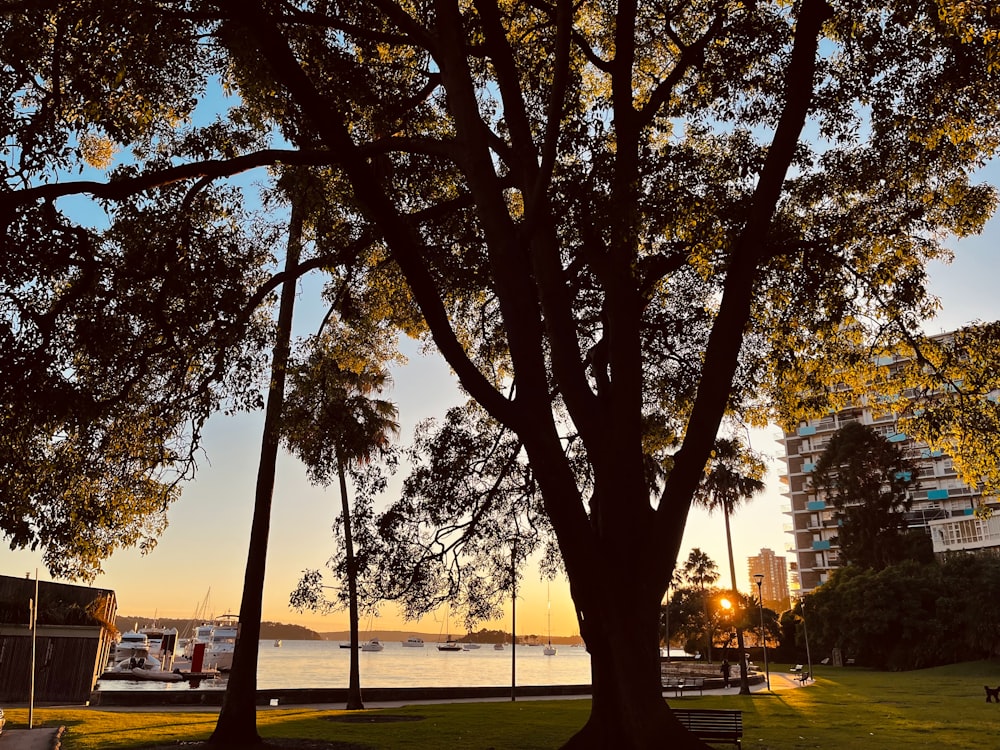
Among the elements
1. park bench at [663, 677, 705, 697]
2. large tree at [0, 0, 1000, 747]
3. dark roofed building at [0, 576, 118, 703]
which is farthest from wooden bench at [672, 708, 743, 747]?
dark roofed building at [0, 576, 118, 703]

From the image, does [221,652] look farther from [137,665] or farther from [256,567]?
[256,567]

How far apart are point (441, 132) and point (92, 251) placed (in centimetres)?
610

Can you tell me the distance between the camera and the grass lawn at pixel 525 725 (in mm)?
13023

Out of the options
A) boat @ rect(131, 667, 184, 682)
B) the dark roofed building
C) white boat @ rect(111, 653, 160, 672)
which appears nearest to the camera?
the dark roofed building

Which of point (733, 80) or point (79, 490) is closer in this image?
point (79, 490)

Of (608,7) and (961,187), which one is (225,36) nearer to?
(608,7)

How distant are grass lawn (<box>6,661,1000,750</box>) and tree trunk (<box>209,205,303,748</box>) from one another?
121cm

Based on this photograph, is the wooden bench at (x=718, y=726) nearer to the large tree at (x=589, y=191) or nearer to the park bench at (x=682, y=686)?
the large tree at (x=589, y=191)

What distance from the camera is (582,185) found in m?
9.71

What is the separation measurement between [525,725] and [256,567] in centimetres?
724

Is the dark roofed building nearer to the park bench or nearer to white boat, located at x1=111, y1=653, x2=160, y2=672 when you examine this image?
the park bench

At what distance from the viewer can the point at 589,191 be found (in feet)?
31.5

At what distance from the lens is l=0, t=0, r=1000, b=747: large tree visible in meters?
6.81

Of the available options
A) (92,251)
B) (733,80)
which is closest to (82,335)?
(92,251)
